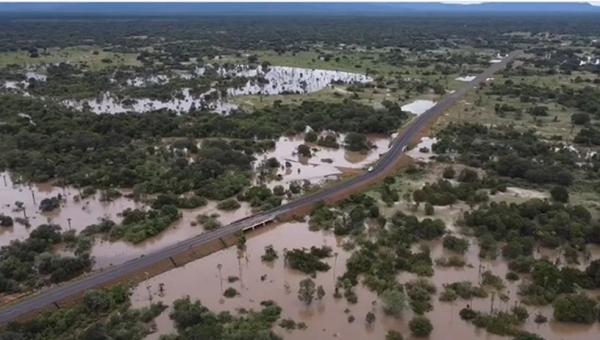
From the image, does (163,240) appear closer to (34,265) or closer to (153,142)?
(34,265)

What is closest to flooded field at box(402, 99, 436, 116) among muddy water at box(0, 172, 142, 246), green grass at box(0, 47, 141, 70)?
muddy water at box(0, 172, 142, 246)

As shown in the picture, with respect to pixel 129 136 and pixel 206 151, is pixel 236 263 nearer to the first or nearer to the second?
pixel 206 151

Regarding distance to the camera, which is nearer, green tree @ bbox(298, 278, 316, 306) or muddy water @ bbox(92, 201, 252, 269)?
green tree @ bbox(298, 278, 316, 306)

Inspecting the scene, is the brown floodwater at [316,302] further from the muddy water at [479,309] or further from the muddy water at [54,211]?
the muddy water at [54,211]

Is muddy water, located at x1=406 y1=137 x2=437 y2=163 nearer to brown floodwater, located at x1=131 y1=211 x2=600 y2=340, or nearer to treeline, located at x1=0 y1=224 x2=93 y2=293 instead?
brown floodwater, located at x1=131 y1=211 x2=600 y2=340

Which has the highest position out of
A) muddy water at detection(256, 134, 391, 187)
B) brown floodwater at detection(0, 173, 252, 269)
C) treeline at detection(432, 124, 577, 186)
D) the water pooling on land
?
the water pooling on land

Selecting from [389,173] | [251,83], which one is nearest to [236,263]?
[389,173]
